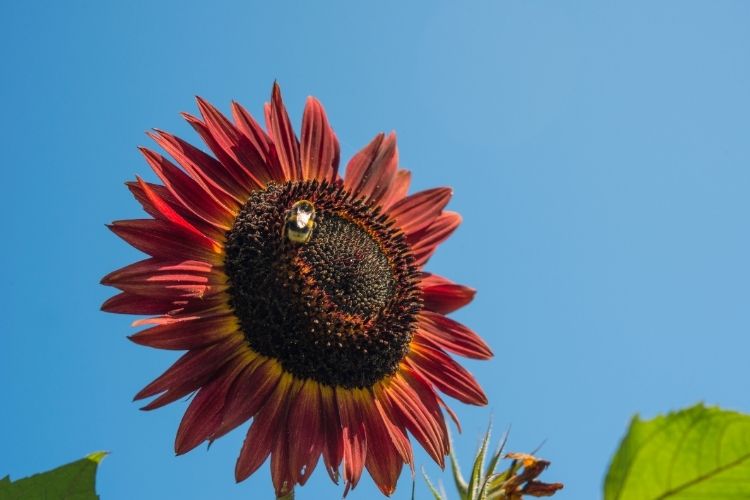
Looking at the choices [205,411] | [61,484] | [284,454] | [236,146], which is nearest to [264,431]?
[284,454]

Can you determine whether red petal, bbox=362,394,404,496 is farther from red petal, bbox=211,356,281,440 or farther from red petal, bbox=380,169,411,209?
red petal, bbox=380,169,411,209

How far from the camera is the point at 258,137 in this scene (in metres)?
4.32

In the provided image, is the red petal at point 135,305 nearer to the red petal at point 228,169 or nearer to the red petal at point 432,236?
the red petal at point 228,169

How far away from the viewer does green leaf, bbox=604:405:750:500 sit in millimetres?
952

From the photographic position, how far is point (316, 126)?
4.66 meters

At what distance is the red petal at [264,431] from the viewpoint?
135 inches

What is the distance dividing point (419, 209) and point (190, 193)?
182cm

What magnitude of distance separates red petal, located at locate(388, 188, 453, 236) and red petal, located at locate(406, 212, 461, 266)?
5 cm

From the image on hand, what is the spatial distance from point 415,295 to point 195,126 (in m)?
1.67

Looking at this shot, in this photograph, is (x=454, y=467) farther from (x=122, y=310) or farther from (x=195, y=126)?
(x=195, y=126)

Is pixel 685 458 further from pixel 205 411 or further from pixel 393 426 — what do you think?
pixel 393 426

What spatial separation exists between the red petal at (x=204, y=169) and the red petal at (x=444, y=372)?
1.52 metres

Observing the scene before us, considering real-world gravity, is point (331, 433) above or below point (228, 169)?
below

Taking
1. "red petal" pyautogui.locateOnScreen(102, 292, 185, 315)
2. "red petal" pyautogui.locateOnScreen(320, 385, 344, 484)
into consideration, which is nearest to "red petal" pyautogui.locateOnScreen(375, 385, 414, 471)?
"red petal" pyautogui.locateOnScreen(320, 385, 344, 484)
